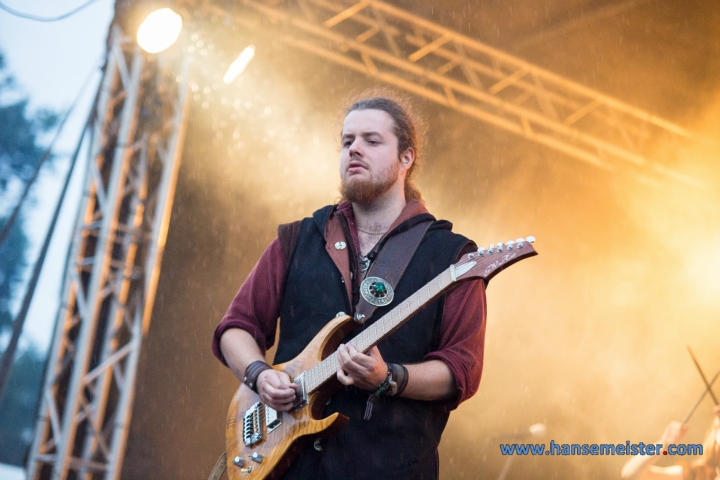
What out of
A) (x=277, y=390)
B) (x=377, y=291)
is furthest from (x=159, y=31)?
(x=277, y=390)

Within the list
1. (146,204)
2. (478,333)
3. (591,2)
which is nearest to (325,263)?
(478,333)

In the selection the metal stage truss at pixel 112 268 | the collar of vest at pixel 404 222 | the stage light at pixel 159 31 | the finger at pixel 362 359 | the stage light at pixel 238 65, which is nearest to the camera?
the finger at pixel 362 359

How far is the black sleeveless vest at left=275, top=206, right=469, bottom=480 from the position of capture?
2008 millimetres

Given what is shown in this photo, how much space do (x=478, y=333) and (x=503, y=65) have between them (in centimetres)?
471

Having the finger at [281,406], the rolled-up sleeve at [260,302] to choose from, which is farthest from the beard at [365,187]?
the finger at [281,406]

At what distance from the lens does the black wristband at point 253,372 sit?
2178 millimetres

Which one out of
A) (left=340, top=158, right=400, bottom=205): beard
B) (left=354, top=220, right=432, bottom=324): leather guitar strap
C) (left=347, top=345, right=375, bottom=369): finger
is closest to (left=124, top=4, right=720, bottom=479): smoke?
(left=340, top=158, right=400, bottom=205): beard

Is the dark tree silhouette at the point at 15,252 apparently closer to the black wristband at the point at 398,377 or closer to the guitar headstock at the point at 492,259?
the black wristband at the point at 398,377

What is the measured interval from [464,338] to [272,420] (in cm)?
65

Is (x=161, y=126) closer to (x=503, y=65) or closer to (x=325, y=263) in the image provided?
(x=325, y=263)

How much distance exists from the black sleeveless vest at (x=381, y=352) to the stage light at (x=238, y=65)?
3307mm

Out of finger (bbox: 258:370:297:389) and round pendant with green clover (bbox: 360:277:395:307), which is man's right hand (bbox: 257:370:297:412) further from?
round pendant with green clover (bbox: 360:277:395:307)

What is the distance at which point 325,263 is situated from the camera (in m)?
2.31

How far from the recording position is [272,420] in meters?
2.12
